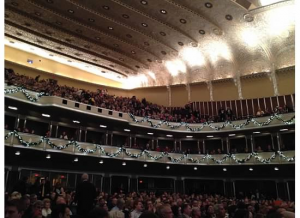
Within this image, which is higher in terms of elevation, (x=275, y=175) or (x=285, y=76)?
(x=285, y=76)

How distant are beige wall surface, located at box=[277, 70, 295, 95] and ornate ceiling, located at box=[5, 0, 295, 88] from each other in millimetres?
732

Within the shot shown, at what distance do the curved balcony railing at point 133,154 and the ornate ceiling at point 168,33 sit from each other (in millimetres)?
8014

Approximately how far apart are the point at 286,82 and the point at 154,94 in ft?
45.0

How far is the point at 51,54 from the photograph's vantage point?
26.1 m

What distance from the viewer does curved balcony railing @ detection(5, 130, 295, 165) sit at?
1522cm

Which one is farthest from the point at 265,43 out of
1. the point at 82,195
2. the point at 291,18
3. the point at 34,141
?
the point at 82,195

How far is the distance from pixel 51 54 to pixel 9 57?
3939mm

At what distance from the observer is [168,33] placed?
22.4m

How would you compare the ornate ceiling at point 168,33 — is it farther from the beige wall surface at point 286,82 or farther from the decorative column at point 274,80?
the beige wall surface at point 286,82

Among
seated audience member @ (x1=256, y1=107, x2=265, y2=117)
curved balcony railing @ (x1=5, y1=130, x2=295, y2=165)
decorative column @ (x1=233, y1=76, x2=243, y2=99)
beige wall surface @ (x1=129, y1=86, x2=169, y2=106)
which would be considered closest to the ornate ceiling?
decorative column @ (x1=233, y1=76, x2=243, y2=99)

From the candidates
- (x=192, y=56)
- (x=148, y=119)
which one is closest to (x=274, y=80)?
(x=192, y=56)

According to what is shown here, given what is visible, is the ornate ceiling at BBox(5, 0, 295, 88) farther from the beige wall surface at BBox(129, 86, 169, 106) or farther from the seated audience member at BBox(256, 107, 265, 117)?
the seated audience member at BBox(256, 107, 265, 117)

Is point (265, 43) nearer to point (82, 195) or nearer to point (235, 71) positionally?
point (235, 71)

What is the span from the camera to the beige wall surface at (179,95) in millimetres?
28111
